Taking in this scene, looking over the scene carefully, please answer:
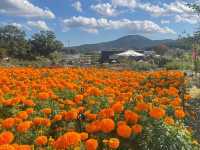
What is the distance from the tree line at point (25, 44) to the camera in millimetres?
66875

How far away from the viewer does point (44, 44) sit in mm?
73500

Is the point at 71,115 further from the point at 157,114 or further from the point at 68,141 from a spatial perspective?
the point at 68,141

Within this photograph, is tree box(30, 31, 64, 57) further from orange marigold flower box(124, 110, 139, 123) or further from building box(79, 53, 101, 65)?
orange marigold flower box(124, 110, 139, 123)

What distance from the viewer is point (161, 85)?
1180 centimetres

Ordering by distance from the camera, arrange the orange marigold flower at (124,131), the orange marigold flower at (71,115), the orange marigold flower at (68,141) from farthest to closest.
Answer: the orange marigold flower at (71,115)
the orange marigold flower at (124,131)
the orange marigold flower at (68,141)

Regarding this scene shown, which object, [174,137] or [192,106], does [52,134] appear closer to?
[174,137]

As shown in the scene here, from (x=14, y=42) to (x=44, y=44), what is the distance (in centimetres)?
477

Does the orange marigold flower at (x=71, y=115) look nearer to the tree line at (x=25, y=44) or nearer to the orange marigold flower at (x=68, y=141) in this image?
the orange marigold flower at (x=68, y=141)

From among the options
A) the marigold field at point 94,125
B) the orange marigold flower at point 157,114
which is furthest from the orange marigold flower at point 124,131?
the orange marigold flower at point 157,114

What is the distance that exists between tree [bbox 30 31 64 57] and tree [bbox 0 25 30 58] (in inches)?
66.7

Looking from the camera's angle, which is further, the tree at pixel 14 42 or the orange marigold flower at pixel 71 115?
the tree at pixel 14 42

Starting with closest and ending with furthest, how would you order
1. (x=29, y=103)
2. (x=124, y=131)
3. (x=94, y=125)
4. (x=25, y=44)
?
(x=124, y=131), (x=94, y=125), (x=29, y=103), (x=25, y=44)

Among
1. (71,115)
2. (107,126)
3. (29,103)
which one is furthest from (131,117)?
(29,103)

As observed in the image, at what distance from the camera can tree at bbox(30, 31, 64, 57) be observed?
239 ft
